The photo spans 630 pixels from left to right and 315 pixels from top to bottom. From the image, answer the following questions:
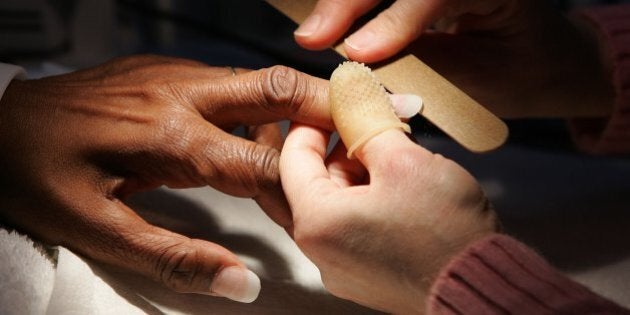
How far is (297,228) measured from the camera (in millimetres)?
541

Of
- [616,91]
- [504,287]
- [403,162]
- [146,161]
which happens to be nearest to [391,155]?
[403,162]

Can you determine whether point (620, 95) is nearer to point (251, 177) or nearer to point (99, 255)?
point (251, 177)

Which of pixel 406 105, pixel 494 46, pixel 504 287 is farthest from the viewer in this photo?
pixel 494 46

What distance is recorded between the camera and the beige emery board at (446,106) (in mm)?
578

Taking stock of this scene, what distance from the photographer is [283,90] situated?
62 cm

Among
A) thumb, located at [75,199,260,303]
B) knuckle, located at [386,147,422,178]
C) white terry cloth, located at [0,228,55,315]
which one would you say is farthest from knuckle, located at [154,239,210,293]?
knuckle, located at [386,147,422,178]

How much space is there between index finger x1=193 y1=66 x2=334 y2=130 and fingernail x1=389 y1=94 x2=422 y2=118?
7cm

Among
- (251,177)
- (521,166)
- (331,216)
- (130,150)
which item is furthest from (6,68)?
(521,166)

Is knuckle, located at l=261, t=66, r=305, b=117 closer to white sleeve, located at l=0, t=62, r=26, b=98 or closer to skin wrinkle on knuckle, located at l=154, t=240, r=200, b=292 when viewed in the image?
skin wrinkle on knuckle, located at l=154, t=240, r=200, b=292

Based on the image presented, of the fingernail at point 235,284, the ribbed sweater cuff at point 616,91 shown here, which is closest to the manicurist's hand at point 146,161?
the fingernail at point 235,284

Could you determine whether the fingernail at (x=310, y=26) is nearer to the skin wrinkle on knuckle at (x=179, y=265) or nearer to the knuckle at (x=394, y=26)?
the knuckle at (x=394, y=26)

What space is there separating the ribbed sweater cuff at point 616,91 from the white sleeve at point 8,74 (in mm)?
773

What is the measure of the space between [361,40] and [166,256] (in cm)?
28

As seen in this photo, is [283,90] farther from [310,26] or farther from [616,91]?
[616,91]
